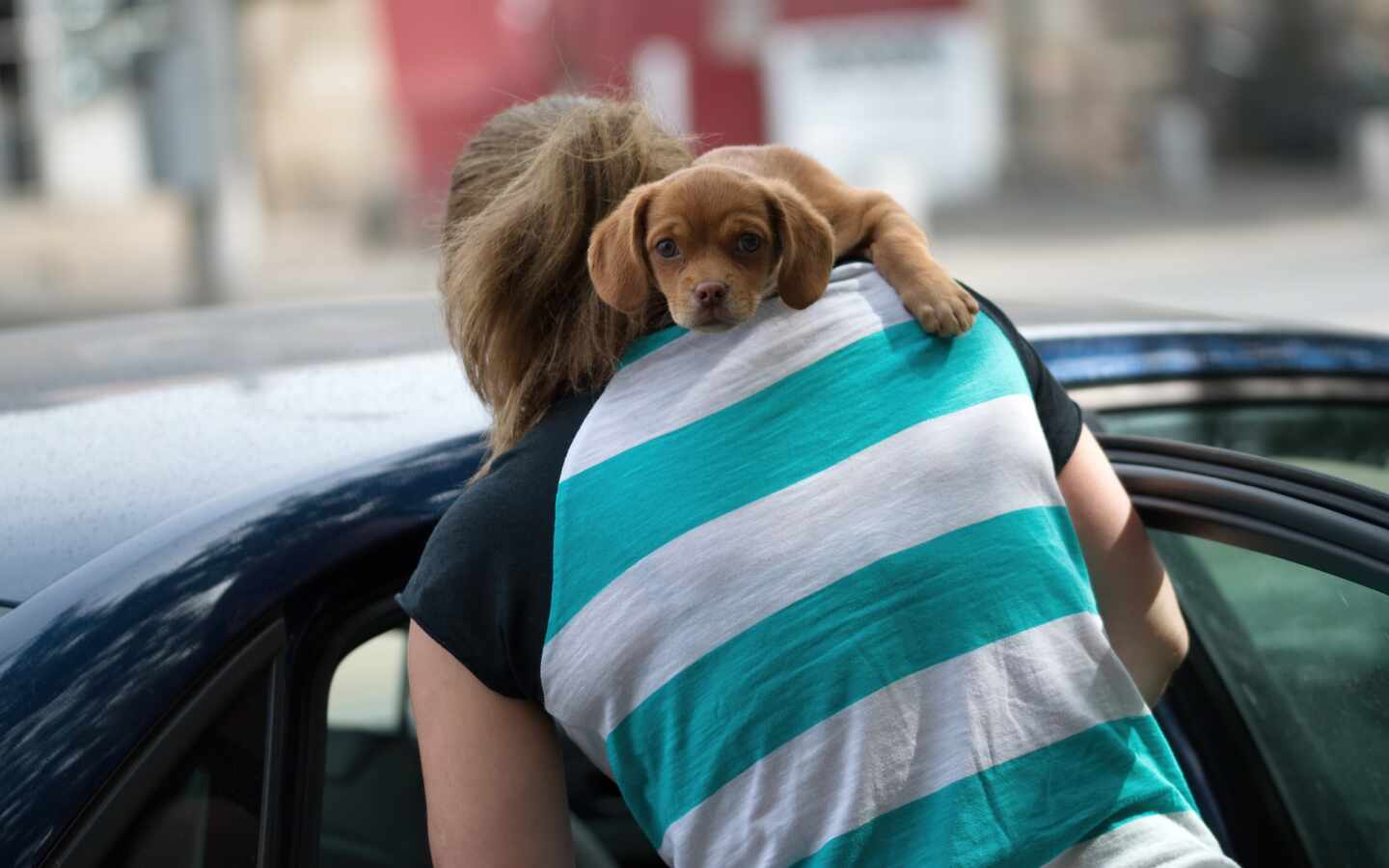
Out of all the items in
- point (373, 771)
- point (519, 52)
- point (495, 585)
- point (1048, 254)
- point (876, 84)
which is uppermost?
point (519, 52)

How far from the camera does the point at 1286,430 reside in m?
2.14

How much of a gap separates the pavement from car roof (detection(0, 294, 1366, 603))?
375 inches

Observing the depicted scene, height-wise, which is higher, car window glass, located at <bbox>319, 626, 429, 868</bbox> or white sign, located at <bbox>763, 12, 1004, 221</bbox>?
white sign, located at <bbox>763, 12, 1004, 221</bbox>

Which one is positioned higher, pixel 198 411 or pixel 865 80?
pixel 865 80

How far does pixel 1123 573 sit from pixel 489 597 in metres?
0.66

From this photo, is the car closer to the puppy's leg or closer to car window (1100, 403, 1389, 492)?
car window (1100, 403, 1389, 492)

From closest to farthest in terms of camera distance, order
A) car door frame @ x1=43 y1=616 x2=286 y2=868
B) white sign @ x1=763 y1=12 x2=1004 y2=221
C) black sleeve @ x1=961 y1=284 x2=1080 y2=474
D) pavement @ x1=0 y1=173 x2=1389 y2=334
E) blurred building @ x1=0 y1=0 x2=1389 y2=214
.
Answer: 1. car door frame @ x1=43 y1=616 x2=286 y2=868
2. black sleeve @ x1=961 y1=284 x2=1080 y2=474
3. pavement @ x1=0 y1=173 x2=1389 y2=334
4. blurred building @ x1=0 y1=0 x2=1389 y2=214
5. white sign @ x1=763 y1=12 x2=1004 y2=221

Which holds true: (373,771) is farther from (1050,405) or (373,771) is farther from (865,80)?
(865,80)

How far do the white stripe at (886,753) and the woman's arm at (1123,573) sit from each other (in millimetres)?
243

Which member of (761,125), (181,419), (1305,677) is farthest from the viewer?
(761,125)

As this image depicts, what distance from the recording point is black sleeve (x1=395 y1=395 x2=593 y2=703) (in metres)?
1.29

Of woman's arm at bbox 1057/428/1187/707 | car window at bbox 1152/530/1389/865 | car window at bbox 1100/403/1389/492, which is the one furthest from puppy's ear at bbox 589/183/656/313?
car window at bbox 1100/403/1389/492

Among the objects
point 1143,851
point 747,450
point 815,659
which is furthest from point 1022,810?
point 747,450

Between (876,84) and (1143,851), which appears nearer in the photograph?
(1143,851)
